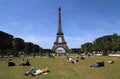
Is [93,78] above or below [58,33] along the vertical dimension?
below

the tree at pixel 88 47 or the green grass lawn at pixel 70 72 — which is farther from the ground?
the tree at pixel 88 47

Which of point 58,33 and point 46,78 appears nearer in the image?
point 46,78

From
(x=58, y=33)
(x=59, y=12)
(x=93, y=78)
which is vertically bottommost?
(x=93, y=78)

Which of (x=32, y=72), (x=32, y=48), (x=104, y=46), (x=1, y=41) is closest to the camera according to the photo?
(x=32, y=72)

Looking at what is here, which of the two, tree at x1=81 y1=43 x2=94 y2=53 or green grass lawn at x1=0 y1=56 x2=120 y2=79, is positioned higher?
tree at x1=81 y1=43 x2=94 y2=53

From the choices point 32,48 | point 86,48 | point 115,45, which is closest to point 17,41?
point 32,48

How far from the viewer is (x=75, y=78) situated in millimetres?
A: 19531

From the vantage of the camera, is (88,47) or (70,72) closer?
(70,72)

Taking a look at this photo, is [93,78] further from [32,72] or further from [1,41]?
[1,41]

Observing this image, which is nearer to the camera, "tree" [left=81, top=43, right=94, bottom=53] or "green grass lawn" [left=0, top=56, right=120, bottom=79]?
"green grass lawn" [left=0, top=56, right=120, bottom=79]

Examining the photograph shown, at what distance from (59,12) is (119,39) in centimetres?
6615

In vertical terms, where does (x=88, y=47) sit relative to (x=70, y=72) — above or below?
above

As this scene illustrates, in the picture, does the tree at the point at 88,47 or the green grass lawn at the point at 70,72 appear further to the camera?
the tree at the point at 88,47

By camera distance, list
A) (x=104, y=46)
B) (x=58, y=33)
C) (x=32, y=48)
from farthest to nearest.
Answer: (x=58, y=33), (x=32, y=48), (x=104, y=46)
